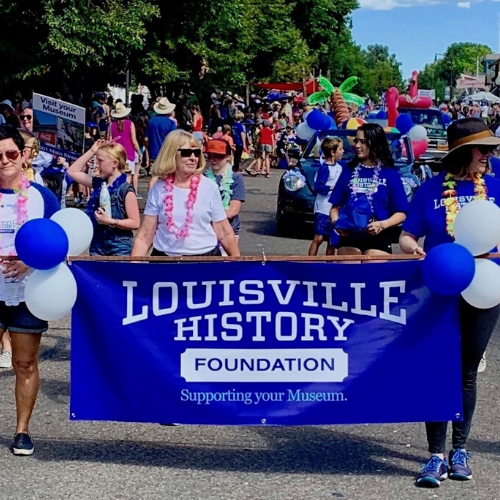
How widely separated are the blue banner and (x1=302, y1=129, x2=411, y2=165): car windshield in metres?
9.69

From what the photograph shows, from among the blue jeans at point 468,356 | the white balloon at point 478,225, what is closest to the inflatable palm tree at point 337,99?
the blue jeans at point 468,356

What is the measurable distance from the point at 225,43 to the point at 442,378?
26124 millimetres

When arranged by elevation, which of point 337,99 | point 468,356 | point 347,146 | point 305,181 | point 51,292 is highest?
point 337,99

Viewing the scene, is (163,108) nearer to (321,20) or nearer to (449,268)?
(449,268)

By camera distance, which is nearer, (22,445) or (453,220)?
(453,220)

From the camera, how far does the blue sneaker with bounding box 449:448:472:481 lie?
5.56 meters

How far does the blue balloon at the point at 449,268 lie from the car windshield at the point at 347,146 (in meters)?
9.88

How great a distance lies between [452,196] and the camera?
18.1 feet

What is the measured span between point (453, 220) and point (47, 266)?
200 cm

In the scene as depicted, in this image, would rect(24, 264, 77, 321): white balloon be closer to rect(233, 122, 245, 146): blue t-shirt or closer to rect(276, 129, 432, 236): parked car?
rect(276, 129, 432, 236): parked car

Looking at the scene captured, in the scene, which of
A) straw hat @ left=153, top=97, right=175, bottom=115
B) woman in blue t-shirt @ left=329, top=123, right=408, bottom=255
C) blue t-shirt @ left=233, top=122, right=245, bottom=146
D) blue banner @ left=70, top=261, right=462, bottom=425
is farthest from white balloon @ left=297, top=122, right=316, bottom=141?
blue banner @ left=70, top=261, right=462, bottom=425

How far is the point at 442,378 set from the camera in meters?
5.55

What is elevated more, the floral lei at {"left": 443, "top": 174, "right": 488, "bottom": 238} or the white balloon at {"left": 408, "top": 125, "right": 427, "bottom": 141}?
the white balloon at {"left": 408, "top": 125, "right": 427, "bottom": 141}

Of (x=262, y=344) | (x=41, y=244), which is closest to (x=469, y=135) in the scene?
(x=262, y=344)
